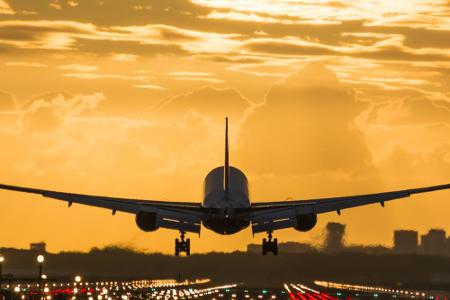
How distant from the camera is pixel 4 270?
184m

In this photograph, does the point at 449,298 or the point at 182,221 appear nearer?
the point at 182,221

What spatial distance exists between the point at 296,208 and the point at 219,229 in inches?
265

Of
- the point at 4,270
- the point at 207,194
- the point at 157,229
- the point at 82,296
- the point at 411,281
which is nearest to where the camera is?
the point at 157,229

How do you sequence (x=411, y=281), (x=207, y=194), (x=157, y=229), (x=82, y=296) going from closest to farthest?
(x=157, y=229)
(x=207, y=194)
(x=82, y=296)
(x=411, y=281)

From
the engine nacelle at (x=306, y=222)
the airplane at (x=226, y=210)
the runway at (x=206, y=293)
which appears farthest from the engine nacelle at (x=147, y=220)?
the engine nacelle at (x=306, y=222)

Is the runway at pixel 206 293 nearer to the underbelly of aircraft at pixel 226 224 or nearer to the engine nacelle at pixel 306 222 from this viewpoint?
the underbelly of aircraft at pixel 226 224

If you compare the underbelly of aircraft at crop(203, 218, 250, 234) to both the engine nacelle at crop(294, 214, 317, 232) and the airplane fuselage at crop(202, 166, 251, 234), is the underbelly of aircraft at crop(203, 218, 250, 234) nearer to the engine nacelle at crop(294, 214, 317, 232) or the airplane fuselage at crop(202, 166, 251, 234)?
the airplane fuselage at crop(202, 166, 251, 234)

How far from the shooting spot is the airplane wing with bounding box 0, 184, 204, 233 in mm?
96562

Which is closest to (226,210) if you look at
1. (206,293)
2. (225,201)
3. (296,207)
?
(225,201)

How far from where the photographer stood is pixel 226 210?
96.4m

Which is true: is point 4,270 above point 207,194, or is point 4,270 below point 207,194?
above

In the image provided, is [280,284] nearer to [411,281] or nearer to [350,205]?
[411,281]

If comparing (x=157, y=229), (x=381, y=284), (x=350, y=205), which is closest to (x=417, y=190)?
(x=350, y=205)

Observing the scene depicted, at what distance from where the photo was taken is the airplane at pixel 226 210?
317 ft
